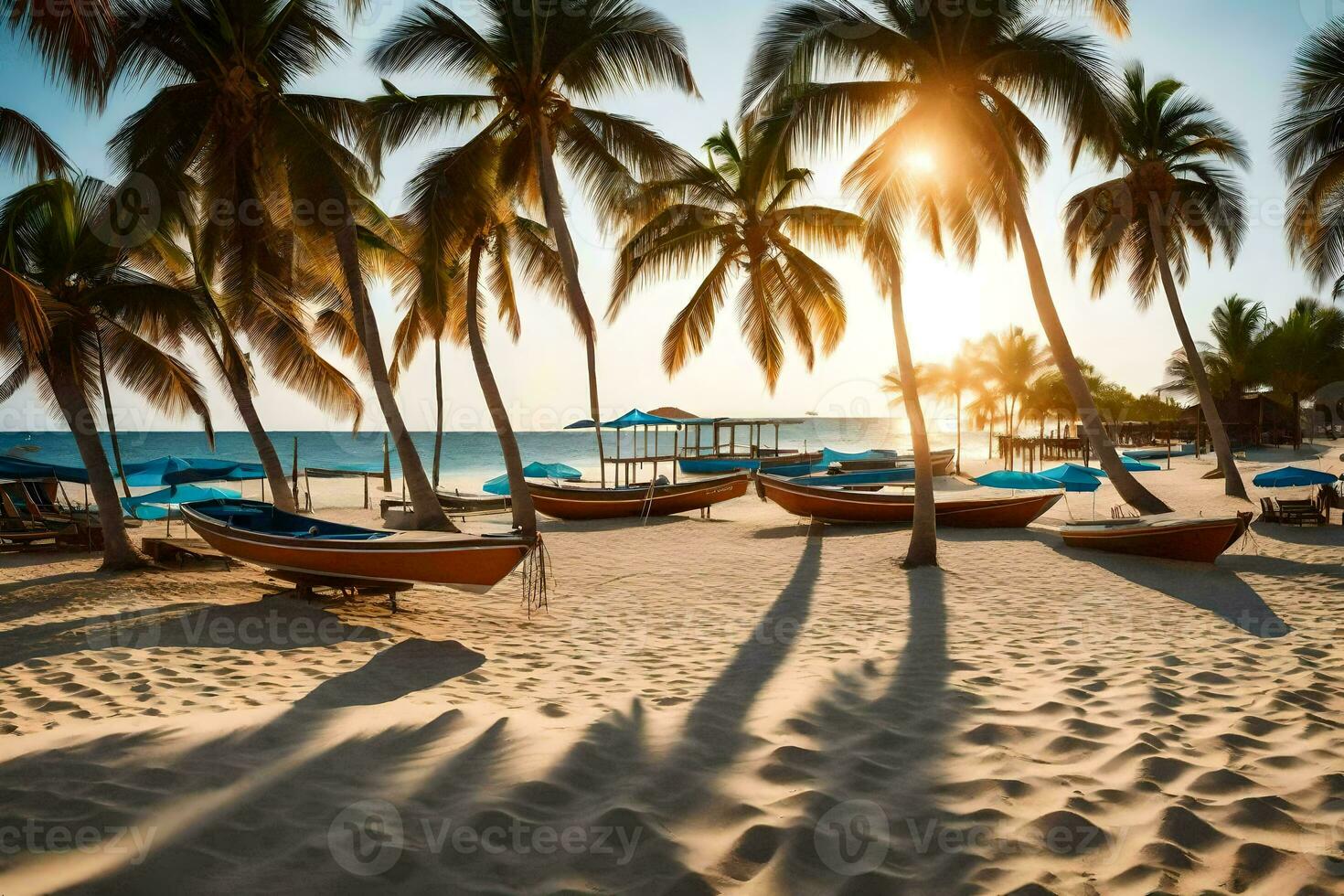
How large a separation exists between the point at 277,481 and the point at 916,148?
39.8 ft

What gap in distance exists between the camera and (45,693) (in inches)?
196

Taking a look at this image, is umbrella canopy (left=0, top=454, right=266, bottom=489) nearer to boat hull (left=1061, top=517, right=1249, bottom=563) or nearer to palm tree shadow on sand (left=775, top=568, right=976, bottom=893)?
palm tree shadow on sand (left=775, top=568, right=976, bottom=893)

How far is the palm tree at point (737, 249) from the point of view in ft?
53.8

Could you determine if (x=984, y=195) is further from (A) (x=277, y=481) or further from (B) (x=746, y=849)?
(A) (x=277, y=481)

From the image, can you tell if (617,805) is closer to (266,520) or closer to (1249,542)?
(266,520)

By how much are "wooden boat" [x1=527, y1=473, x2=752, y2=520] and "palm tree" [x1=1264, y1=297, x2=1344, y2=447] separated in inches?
1225

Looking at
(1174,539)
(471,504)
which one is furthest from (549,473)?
(1174,539)

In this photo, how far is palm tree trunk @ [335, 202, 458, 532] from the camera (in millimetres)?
11258

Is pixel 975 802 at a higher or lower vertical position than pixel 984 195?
lower

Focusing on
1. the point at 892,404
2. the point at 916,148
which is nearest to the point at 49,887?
the point at 916,148

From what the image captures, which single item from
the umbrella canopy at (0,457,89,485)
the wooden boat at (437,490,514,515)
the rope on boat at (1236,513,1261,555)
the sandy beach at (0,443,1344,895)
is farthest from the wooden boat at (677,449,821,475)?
the sandy beach at (0,443,1344,895)

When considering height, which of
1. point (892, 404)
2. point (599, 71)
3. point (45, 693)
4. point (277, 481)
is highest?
point (599, 71)

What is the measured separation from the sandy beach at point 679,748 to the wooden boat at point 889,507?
637 cm

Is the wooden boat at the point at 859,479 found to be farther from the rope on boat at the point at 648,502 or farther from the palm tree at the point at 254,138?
the palm tree at the point at 254,138
